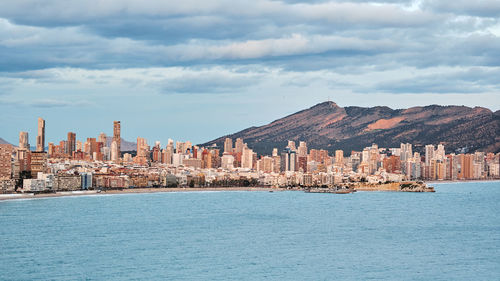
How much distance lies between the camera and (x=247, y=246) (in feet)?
121

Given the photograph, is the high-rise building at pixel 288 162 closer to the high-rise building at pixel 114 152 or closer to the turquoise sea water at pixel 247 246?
the high-rise building at pixel 114 152

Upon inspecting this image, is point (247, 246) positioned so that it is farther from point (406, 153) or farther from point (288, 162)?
point (406, 153)

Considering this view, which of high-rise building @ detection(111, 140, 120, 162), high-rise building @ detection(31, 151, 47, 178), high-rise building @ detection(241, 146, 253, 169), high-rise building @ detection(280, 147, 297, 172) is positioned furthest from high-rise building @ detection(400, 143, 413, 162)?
high-rise building @ detection(31, 151, 47, 178)

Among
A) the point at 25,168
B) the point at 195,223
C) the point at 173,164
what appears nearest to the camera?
the point at 195,223

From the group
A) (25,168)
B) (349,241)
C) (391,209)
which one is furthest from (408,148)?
(349,241)

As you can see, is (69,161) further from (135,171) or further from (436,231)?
(436,231)

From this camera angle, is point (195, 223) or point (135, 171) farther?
point (135, 171)

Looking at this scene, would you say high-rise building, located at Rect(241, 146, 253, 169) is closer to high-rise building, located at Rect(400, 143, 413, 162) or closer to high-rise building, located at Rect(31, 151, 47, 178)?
high-rise building, located at Rect(400, 143, 413, 162)

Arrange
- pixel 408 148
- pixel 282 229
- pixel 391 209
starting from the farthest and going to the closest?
pixel 408 148 → pixel 391 209 → pixel 282 229

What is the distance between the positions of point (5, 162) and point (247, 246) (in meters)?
62.7

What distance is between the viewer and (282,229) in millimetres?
45188

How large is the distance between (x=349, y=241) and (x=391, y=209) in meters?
27.1

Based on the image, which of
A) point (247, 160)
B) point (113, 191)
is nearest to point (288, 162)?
point (247, 160)

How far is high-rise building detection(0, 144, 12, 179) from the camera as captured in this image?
90.2m
